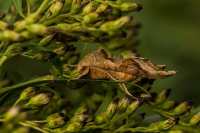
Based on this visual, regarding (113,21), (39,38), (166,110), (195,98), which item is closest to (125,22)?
(113,21)

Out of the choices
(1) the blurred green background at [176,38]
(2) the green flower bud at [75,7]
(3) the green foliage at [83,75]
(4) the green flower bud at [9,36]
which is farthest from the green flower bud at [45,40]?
(1) the blurred green background at [176,38]

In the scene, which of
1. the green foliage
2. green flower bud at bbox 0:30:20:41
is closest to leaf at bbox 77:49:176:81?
the green foliage

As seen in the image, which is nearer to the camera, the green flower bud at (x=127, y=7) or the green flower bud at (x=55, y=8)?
the green flower bud at (x=55, y=8)

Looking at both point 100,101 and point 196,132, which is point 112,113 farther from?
point 196,132

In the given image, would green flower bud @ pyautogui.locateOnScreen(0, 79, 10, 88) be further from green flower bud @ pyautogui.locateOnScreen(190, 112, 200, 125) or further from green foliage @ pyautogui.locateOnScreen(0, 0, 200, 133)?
green flower bud @ pyautogui.locateOnScreen(190, 112, 200, 125)

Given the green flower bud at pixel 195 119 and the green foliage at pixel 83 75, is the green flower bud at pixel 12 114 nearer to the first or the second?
the green foliage at pixel 83 75

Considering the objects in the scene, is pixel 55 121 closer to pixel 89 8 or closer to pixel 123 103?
pixel 123 103
